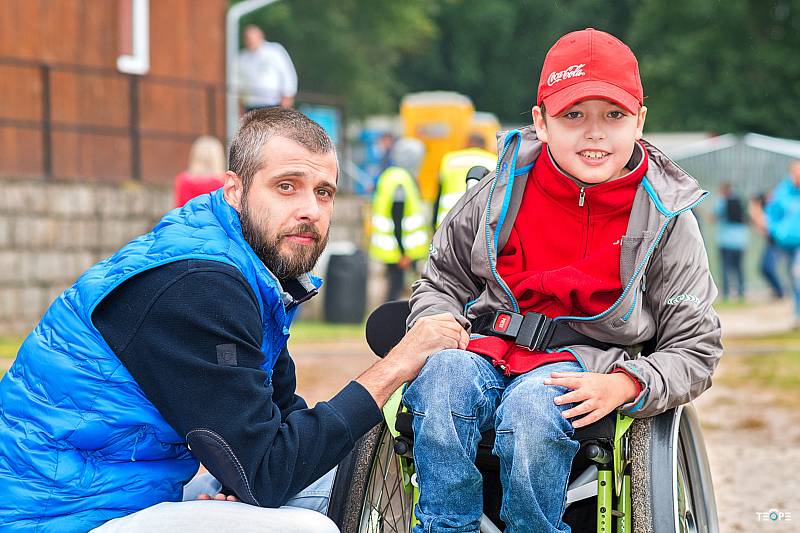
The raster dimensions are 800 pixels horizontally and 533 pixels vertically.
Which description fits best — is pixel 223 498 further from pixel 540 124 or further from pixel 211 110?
pixel 211 110

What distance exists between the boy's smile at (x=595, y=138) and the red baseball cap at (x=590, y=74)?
0.04m

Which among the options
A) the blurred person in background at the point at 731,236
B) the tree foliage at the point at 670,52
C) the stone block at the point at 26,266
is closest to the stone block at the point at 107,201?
the stone block at the point at 26,266

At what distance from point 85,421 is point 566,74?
1.55m

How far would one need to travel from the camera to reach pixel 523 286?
317cm

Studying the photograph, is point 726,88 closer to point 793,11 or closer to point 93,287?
point 793,11

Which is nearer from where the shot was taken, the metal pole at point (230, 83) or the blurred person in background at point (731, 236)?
the metal pole at point (230, 83)

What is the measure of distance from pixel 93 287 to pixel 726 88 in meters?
41.0

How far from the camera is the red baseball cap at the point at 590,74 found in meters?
3.08

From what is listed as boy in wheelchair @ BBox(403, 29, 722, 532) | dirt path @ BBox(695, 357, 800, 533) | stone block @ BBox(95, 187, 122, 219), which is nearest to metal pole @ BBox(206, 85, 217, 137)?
stone block @ BBox(95, 187, 122, 219)

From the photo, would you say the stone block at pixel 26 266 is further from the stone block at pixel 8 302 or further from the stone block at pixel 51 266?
the stone block at pixel 8 302

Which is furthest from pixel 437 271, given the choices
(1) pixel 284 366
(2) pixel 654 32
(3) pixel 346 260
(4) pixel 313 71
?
(2) pixel 654 32

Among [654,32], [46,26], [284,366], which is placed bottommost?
[284,366]

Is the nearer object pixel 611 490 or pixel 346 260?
pixel 611 490

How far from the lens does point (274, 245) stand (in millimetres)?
3086
